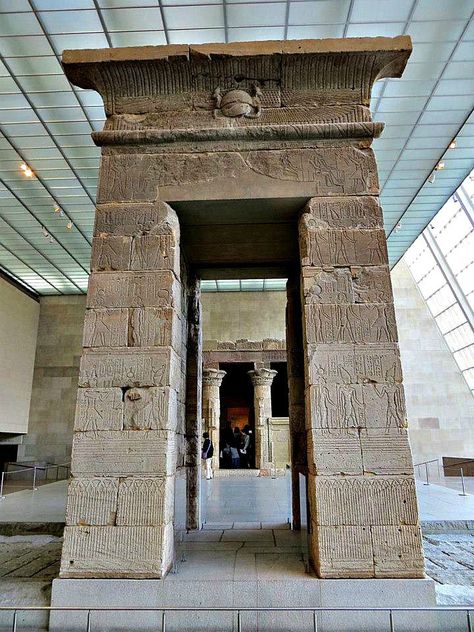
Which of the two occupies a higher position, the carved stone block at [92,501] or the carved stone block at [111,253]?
the carved stone block at [111,253]

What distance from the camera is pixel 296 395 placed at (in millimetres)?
6367

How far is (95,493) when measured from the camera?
161 inches

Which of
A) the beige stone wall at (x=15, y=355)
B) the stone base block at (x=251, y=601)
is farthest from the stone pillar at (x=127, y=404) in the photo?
the beige stone wall at (x=15, y=355)

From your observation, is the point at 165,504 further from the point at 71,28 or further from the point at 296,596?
the point at 71,28

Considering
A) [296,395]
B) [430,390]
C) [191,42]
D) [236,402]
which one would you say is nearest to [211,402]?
[236,402]

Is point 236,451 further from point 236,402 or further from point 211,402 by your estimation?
point 236,402

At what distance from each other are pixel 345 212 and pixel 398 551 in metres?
3.16

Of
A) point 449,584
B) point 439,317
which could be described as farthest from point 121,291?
point 439,317

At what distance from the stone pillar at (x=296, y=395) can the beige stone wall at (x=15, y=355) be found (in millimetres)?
15972

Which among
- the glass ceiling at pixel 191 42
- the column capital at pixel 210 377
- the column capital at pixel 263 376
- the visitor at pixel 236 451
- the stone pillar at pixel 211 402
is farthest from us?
the visitor at pixel 236 451

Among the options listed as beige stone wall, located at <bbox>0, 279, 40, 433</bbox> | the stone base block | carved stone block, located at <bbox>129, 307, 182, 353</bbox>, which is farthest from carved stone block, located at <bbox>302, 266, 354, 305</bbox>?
beige stone wall, located at <bbox>0, 279, 40, 433</bbox>

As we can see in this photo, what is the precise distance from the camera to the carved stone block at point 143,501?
3.99m

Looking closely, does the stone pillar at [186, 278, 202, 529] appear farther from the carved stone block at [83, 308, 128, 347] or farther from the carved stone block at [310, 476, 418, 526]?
A: the carved stone block at [310, 476, 418, 526]

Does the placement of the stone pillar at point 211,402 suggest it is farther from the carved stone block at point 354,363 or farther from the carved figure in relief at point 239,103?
the carved stone block at point 354,363
